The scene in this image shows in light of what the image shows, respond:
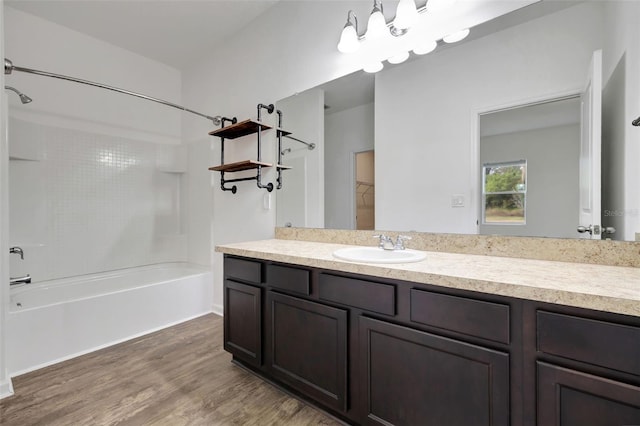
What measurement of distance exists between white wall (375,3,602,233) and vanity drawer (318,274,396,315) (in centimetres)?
62

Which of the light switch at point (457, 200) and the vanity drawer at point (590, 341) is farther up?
the light switch at point (457, 200)

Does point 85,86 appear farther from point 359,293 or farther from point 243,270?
point 359,293

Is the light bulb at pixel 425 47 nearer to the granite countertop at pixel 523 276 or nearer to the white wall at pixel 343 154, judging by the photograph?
the white wall at pixel 343 154

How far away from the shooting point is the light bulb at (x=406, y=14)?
1.63m

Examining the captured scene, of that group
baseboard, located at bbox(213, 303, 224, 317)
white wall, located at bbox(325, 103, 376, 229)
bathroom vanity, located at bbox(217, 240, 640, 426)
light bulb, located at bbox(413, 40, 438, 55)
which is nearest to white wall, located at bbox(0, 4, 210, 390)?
baseboard, located at bbox(213, 303, 224, 317)

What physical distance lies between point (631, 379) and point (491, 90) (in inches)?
50.4

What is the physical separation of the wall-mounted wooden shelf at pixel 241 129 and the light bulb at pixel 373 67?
3.03ft

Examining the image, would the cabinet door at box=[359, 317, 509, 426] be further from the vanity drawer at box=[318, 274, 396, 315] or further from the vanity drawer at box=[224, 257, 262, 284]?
the vanity drawer at box=[224, 257, 262, 284]

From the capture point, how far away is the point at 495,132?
1462mm

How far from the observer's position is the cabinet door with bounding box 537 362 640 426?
2.60 feet

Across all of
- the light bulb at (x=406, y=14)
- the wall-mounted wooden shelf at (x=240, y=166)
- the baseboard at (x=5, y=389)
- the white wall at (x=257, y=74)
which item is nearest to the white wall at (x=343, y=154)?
the white wall at (x=257, y=74)

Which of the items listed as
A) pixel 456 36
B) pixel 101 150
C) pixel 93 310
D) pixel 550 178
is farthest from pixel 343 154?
pixel 101 150

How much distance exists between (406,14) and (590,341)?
1728 mm

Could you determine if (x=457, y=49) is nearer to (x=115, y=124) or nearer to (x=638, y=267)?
(x=638, y=267)
